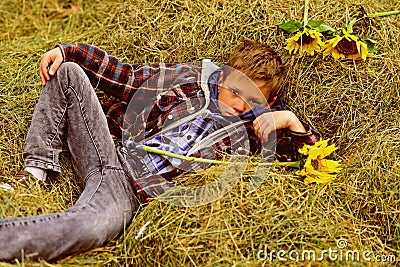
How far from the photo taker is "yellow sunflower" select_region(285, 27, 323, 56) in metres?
2.59

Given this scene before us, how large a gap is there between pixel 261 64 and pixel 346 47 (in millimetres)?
440

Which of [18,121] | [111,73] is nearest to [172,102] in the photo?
[111,73]

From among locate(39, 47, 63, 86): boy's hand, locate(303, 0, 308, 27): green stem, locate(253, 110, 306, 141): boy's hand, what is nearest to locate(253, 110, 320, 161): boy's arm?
locate(253, 110, 306, 141): boy's hand

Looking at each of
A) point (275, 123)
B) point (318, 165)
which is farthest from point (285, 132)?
point (318, 165)

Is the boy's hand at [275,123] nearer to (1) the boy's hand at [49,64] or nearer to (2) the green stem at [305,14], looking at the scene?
(2) the green stem at [305,14]

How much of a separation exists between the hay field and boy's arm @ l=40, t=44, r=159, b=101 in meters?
0.33

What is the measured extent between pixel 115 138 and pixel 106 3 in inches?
44.0

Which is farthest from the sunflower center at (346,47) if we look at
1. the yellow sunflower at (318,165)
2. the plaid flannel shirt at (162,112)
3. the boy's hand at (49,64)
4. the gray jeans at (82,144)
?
the boy's hand at (49,64)

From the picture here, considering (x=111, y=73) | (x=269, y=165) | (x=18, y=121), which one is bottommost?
(x=269, y=165)

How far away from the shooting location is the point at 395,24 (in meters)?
2.87

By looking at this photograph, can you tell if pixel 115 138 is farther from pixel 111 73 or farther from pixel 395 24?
pixel 395 24

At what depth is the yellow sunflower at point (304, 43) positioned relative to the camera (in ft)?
8.50

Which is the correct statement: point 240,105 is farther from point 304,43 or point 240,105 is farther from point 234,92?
point 304,43

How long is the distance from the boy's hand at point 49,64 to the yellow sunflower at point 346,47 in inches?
44.7
